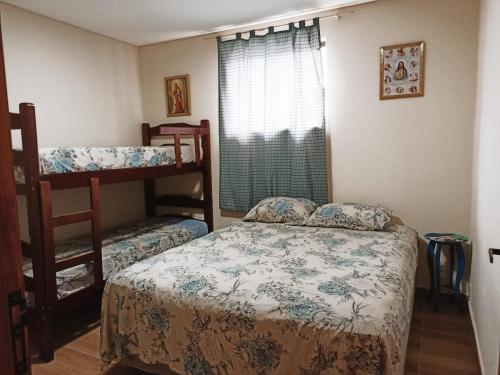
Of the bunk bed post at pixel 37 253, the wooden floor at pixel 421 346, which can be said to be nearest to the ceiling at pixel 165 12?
the bunk bed post at pixel 37 253

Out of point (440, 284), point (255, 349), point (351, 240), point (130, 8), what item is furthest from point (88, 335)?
point (440, 284)

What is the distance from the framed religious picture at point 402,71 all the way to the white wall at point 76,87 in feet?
8.47

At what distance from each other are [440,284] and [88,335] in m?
2.71

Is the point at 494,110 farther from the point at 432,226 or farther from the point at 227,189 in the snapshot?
the point at 227,189

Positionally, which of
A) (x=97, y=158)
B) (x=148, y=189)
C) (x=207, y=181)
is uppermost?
(x=97, y=158)

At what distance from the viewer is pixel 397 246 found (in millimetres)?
2336

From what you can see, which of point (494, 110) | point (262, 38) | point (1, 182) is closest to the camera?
point (1, 182)

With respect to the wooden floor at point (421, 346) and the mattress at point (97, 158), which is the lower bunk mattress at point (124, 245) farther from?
the mattress at point (97, 158)

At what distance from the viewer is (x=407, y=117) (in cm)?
289

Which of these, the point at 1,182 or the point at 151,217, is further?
the point at 151,217

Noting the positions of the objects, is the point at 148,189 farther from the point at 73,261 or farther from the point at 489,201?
the point at 489,201

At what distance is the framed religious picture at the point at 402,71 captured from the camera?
2797 millimetres

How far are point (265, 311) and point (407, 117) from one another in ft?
6.97

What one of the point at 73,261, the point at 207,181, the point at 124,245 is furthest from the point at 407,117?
the point at 73,261
